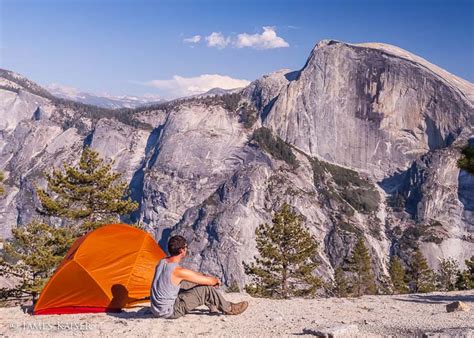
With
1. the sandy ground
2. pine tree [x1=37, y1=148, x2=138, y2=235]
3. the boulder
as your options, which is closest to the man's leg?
the sandy ground

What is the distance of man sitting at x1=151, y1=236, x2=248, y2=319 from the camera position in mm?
12555

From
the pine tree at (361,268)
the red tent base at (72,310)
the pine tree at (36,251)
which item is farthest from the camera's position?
the pine tree at (361,268)

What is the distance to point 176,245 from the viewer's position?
12.6 m

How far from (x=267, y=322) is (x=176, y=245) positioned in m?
3.45

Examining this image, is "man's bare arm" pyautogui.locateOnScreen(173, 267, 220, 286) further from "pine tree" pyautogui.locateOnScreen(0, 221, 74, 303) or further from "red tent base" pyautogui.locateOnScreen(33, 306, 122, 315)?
"pine tree" pyautogui.locateOnScreen(0, 221, 74, 303)

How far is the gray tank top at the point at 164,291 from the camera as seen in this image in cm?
1263

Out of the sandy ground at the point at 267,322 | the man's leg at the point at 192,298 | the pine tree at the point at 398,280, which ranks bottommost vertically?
the pine tree at the point at 398,280

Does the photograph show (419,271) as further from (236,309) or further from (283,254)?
(236,309)

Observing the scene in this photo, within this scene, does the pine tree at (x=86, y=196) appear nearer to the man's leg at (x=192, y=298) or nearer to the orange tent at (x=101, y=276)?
the orange tent at (x=101, y=276)

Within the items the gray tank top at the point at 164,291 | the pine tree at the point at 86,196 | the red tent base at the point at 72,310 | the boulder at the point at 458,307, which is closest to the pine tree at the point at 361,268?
the pine tree at the point at 86,196

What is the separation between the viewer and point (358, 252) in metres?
63.5

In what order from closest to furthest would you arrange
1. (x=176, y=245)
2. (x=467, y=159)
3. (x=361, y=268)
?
1. (x=176, y=245)
2. (x=467, y=159)
3. (x=361, y=268)

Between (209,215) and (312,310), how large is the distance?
589ft

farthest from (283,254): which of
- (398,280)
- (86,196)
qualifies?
(398,280)
